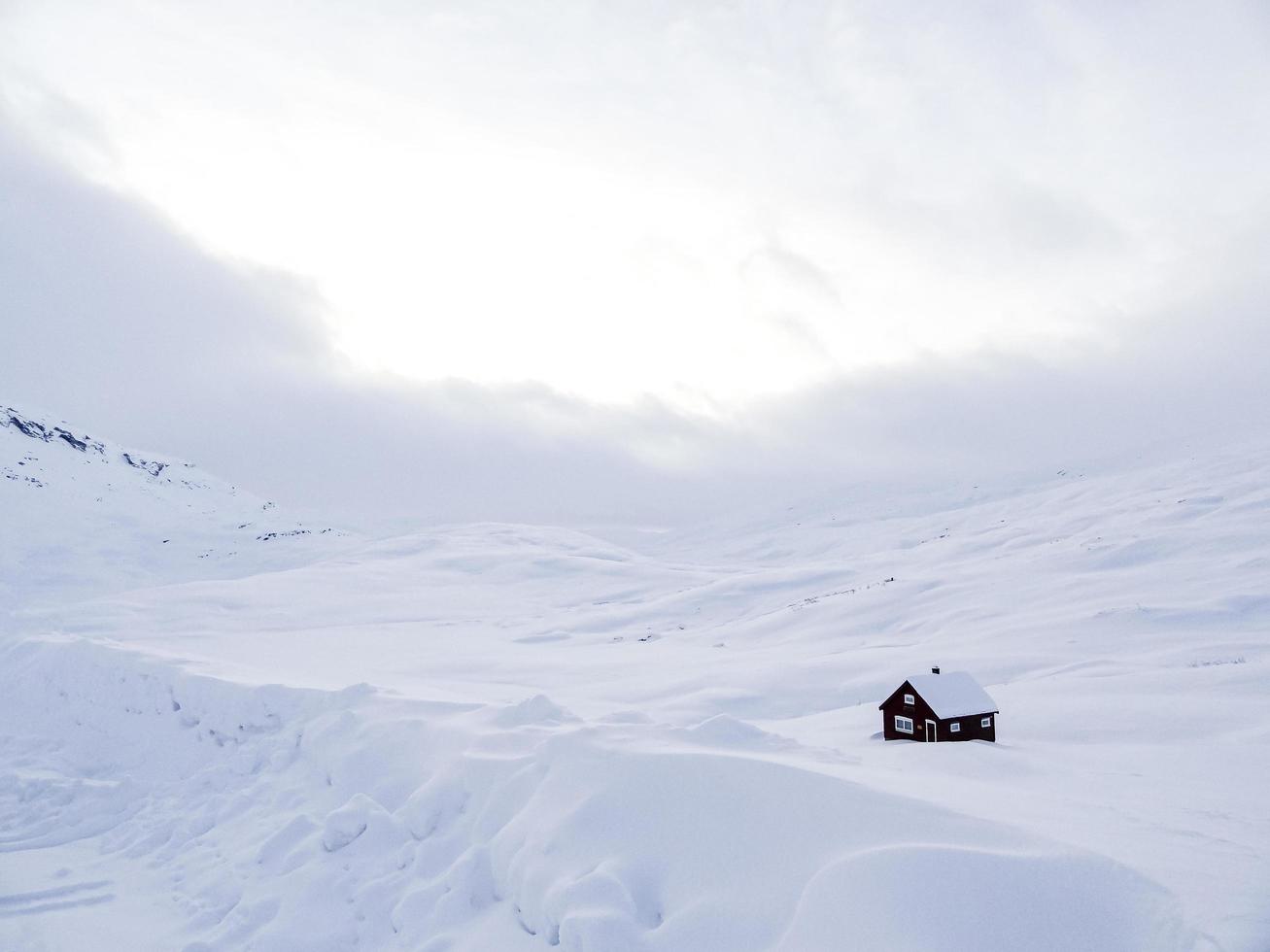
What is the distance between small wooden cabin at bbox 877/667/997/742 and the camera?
43.6 feet

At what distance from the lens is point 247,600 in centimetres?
3750

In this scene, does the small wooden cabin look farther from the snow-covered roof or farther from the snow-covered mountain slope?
the snow-covered mountain slope

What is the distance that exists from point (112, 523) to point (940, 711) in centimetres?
6775

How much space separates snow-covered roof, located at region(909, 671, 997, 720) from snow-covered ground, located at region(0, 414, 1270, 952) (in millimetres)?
1058

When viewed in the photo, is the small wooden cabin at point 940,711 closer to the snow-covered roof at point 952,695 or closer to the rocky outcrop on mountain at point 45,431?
the snow-covered roof at point 952,695

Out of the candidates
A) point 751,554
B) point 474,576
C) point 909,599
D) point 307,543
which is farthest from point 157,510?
point 909,599

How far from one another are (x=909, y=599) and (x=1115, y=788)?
21044 millimetres

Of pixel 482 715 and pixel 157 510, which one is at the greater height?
pixel 157 510

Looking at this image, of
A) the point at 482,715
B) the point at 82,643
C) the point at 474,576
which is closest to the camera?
the point at 482,715

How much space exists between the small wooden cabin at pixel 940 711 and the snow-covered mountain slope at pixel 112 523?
4255cm

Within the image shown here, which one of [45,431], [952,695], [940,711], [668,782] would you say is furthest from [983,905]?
[45,431]

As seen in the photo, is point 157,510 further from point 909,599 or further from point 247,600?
point 909,599

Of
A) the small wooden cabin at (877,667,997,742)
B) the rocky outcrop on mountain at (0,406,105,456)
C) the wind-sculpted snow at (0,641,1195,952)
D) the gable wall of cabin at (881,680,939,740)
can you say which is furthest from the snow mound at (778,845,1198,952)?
the rocky outcrop on mountain at (0,406,105,456)

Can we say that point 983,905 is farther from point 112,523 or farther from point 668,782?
point 112,523
